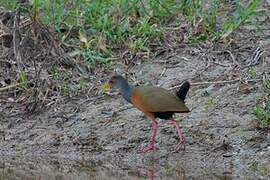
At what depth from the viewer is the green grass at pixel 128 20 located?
396 inches

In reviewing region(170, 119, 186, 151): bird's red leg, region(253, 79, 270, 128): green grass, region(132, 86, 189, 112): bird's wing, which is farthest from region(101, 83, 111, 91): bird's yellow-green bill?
region(253, 79, 270, 128): green grass

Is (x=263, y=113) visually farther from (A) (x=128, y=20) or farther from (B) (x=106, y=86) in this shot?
(A) (x=128, y=20)

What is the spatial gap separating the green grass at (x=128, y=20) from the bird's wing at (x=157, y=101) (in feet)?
5.75

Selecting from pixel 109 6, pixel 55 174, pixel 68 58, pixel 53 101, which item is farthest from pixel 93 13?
pixel 55 174

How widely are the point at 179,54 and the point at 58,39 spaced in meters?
1.37

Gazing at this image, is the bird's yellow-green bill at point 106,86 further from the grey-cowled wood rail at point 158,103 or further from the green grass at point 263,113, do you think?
the green grass at point 263,113

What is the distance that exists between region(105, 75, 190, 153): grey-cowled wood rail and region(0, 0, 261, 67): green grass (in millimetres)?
1711


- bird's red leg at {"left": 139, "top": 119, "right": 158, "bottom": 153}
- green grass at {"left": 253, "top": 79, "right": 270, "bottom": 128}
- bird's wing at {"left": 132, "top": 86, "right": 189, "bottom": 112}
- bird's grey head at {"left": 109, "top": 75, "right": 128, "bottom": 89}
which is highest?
green grass at {"left": 253, "top": 79, "right": 270, "bottom": 128}

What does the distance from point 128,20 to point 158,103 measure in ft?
8.49

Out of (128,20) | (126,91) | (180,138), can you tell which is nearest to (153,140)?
(180,138)

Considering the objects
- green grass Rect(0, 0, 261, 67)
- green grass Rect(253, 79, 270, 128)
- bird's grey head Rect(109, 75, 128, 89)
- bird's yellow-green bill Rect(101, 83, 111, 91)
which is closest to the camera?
green grass Rect(253, 79, 270, 128)

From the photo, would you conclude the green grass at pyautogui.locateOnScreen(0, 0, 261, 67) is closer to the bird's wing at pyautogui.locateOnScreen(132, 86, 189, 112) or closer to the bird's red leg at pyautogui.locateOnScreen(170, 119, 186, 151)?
the bird's wing at pyautogui.locateOnScreen(132, 86, 189, 112)

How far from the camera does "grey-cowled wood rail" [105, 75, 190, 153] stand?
8.01 m

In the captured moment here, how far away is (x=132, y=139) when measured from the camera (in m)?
8.52
